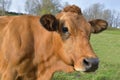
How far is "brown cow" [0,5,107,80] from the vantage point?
22.7 ft

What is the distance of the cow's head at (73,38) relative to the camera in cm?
632

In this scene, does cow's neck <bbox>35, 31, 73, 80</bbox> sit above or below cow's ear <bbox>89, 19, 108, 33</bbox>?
below

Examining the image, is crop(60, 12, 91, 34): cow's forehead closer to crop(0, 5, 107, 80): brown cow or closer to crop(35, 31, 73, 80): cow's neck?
crop(0, 5, 107, 80): brown cow

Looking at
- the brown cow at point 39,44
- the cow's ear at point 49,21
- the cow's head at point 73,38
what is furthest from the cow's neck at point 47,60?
the cow's ear at point 49,21

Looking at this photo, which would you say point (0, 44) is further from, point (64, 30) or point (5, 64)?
point (64, 30)

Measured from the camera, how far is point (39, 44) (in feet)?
25.6

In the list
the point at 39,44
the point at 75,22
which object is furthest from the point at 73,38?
the point at 39,44

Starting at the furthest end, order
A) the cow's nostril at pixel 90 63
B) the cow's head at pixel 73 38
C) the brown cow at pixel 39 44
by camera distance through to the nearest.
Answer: the brown cow at pixel 39 44, the cow's head at pixel 73 38, the cow's nostril at pixel 90 63

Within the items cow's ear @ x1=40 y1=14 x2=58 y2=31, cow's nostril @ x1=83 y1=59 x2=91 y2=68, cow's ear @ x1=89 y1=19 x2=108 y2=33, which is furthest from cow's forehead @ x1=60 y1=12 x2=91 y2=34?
cow's ear @ x1=89 y1=19 x2=108 y2=33

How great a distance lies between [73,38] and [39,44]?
1.33 meters

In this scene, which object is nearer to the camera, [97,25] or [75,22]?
[75,22]

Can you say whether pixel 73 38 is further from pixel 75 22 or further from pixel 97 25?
pixel 97 25

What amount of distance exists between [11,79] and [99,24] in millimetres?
2178

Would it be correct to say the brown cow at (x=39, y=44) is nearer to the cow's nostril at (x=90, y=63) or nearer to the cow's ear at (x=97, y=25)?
the cow's ear at (x=97, y=25)
